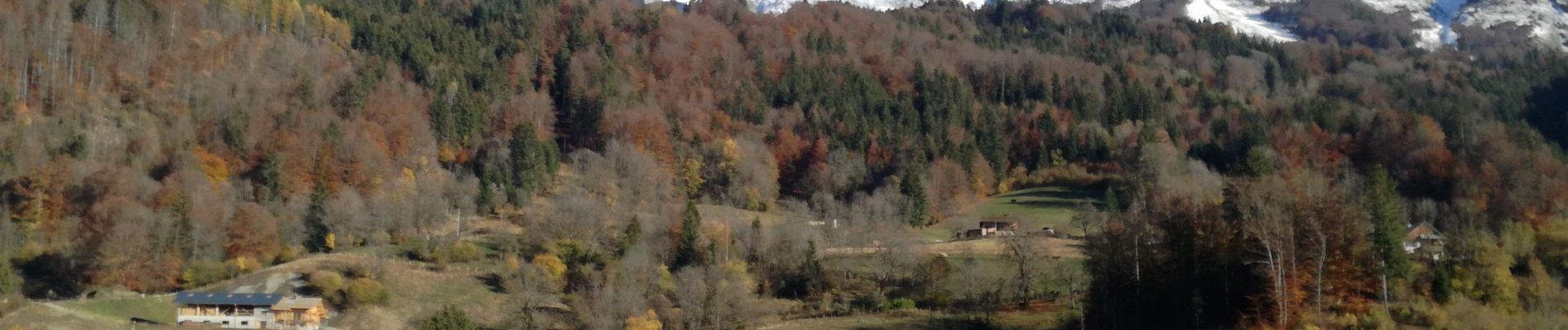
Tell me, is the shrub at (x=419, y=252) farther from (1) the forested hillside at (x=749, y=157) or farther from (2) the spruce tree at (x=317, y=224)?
(2) the spruce tree at (x=317, y=224)

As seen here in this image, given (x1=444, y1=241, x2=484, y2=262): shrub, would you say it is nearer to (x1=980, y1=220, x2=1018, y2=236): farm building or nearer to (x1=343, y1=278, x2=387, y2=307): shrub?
(x1=343, y1=278, x2=387, y2=307): shrub

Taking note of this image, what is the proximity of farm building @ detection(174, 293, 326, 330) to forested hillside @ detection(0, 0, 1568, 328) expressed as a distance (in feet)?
20.8

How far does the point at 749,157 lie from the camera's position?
106 m

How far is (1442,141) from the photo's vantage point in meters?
97.0

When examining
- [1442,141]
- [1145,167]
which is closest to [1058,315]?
[1145,167]

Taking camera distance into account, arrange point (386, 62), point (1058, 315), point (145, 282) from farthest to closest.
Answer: point (386, 62)
point (145, 282)
point (1058, 315)

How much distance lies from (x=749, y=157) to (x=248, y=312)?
48137 mm

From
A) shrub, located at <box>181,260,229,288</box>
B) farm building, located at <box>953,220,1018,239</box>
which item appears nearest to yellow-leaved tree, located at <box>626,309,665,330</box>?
shrub, located at <box>181,260,229,288</box>

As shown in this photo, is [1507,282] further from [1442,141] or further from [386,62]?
[386,62]

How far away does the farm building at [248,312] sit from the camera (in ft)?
206

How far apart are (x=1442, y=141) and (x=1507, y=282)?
55.9m

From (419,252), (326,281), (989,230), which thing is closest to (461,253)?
(419,252)

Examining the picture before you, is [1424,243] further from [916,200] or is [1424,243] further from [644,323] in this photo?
[916,200]

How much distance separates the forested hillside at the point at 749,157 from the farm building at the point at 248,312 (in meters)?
6.34
